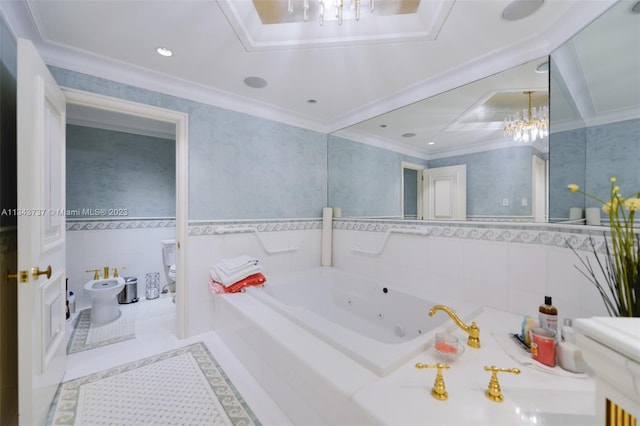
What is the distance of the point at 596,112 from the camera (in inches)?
55.4

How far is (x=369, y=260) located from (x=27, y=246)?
2418 mm

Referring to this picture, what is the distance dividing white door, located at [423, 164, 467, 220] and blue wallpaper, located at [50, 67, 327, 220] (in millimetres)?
1306

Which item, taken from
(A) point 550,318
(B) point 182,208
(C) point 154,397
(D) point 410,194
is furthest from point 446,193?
(C) point 154,397

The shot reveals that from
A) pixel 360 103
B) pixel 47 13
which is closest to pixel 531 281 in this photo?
pixel 360 103

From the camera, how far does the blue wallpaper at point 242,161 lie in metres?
2.19

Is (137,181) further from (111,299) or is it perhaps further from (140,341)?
(140,341)

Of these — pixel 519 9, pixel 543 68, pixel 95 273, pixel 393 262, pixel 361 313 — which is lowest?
pixel 361 313

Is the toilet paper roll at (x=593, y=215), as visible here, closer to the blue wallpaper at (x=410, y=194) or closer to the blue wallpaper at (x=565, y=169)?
the blue wallpaper at (x=565, y=169)

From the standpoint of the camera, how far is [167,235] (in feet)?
12.0

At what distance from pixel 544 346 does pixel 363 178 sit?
211 cm

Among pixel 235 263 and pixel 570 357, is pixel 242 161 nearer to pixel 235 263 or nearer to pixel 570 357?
pixel 235 263

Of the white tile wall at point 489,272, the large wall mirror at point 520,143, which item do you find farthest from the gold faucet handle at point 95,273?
the large wall mirror at point 520,143

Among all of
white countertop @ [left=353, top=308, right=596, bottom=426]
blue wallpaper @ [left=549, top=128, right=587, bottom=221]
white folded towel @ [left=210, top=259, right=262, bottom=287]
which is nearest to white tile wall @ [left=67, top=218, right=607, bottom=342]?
white folded towel @ [left=210, top=259, right=262, bottom=287]

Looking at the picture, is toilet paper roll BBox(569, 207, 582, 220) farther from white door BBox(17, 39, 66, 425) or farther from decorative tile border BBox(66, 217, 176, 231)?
decorative tile border BBox(66, 217, 176, 231)
